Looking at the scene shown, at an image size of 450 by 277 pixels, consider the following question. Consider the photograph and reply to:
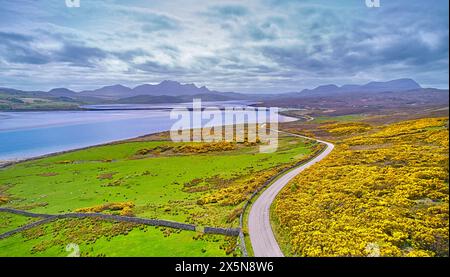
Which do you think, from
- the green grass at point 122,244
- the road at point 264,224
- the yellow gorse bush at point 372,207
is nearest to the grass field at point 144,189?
the green grass at point 122,244

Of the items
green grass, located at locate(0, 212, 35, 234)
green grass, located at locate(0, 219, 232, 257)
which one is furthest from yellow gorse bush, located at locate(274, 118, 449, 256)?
green grass, located at locate(0, 212, 35, 234)

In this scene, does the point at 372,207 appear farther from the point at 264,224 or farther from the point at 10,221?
the point at 10,221

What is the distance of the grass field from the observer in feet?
92.8

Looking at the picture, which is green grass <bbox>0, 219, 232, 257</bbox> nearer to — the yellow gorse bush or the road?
the road

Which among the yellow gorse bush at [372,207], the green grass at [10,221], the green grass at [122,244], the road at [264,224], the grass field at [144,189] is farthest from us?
the green grass at [10,221]

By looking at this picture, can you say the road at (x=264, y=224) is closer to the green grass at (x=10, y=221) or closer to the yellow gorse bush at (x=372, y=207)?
the yellow gorse bush at (x=372, y=207)

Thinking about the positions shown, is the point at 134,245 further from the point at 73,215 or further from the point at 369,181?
the point at 369,181

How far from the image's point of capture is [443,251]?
63.5ft

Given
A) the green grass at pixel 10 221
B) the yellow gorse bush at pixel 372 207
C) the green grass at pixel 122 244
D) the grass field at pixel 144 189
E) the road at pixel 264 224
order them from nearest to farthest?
the yellow gorse bush at pixel 372 207 → the road at pixel 264 224 → the green grass at pixel 122 244 → the grass field at pixel 144 189 → the green grass at pixel 10 221

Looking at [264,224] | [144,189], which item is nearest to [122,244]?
[264,224]

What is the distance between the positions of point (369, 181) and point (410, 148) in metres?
18.8

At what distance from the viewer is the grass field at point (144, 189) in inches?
1113

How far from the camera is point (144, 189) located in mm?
49781

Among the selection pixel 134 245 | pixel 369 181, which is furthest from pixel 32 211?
pixel 369 181
